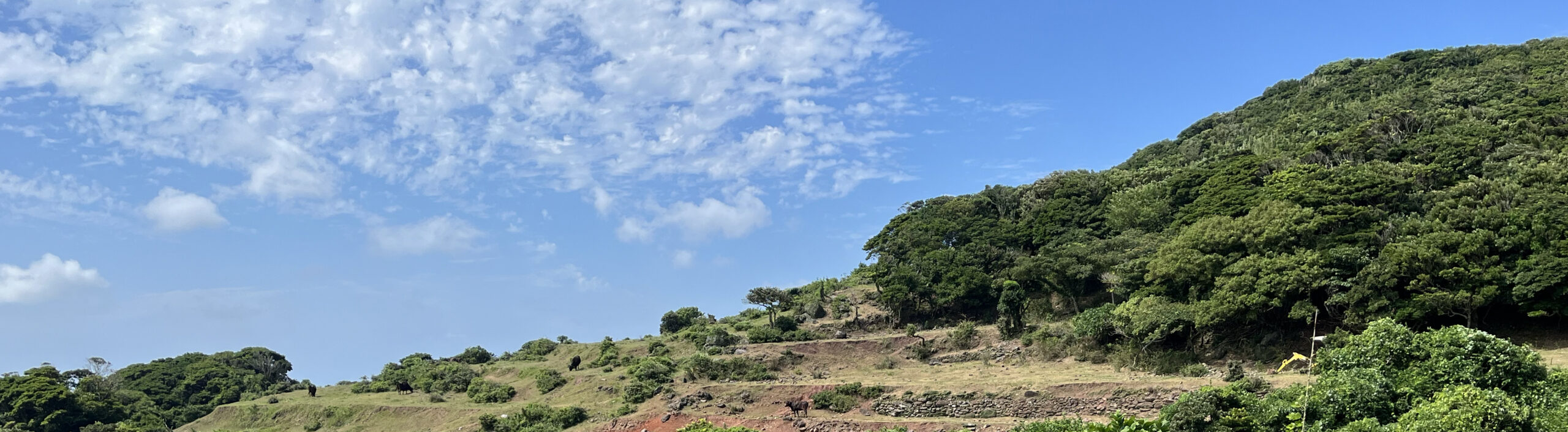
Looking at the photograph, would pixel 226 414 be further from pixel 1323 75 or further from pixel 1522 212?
pixel 1323 75

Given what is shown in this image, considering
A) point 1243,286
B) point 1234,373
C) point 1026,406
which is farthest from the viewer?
point 1243,286

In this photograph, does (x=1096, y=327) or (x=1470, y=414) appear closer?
(x=1470, y=414)

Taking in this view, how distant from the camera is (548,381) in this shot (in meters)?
44.9

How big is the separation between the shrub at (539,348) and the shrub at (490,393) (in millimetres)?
9062

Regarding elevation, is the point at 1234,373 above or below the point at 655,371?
below

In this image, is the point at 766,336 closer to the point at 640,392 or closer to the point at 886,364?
the point at 886,364

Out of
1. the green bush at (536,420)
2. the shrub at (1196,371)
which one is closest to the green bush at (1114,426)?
the shrub at (1196,371)

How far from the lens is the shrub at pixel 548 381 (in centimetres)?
4441

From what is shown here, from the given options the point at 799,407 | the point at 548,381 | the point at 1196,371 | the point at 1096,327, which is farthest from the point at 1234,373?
the point at 548,381

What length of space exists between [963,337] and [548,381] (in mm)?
19036

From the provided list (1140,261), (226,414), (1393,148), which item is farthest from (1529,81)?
(226,414)

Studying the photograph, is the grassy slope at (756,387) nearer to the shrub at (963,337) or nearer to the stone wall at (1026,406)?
the stone wall at (1026,406)

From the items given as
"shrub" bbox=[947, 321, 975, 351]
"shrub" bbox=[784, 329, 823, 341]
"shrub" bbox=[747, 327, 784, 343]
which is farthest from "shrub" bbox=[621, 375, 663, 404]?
"shrub" bbox=[947, 321, 975, 351]

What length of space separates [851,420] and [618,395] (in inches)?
510
